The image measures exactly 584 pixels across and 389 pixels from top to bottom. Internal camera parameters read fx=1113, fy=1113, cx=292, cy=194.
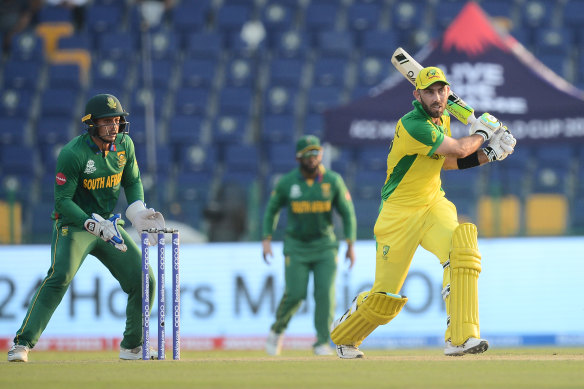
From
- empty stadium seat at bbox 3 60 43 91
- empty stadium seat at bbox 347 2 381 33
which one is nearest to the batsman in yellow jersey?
empty stadium seat at bbox 347 2 381 33

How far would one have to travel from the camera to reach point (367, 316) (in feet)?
27.8

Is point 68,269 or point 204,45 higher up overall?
point 204,45

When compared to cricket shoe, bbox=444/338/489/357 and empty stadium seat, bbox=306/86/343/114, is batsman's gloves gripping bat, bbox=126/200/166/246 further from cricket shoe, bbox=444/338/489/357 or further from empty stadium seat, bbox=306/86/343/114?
empty stadium seat, bbox=306/86/343/114

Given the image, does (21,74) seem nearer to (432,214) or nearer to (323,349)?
(323,349)

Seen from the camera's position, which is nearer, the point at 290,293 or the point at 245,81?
the point at 290,293

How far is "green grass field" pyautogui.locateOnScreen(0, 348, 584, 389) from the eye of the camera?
6625mm

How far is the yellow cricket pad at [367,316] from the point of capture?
832cm

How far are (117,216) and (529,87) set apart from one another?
23.9 ft

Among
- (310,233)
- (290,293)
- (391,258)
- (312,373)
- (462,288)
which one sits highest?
(310,233)

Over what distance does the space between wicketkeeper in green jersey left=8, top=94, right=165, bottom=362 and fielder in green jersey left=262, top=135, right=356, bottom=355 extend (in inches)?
128

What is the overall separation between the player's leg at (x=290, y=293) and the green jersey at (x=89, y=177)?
3265mm

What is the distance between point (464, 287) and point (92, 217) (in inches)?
110

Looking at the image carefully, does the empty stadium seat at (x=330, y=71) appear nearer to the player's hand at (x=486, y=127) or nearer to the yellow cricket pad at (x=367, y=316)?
the yellow cricket pad at (x=367, y=316)

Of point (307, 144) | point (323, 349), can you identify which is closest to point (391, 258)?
point (323, 349)
